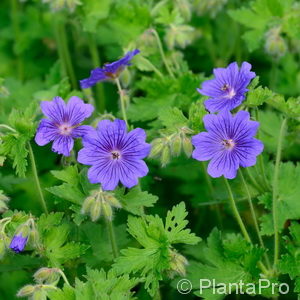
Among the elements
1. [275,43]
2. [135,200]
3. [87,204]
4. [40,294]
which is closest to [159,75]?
[275,43]

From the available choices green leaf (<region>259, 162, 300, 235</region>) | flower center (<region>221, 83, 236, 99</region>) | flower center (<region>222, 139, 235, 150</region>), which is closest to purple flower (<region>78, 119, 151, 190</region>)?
flower center (<region>222, 139, 235, 150</region>)

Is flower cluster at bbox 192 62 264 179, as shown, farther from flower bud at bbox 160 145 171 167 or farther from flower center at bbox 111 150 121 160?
flower center at bbox 111 150 121 160

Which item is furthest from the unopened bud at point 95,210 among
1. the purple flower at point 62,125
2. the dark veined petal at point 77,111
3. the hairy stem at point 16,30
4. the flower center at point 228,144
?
the hairy stem at point 16,30

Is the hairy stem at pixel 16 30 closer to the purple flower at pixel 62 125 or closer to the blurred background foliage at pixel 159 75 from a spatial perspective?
the blurred background foliage at pixel 159 75

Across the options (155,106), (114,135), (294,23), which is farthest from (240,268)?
(294,23)

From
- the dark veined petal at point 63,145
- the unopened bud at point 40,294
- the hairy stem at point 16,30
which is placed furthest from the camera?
the hairy stem at point 16,30

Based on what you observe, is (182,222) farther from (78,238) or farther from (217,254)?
(78,238)

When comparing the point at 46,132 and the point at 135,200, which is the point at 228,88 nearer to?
the point at 135,200
